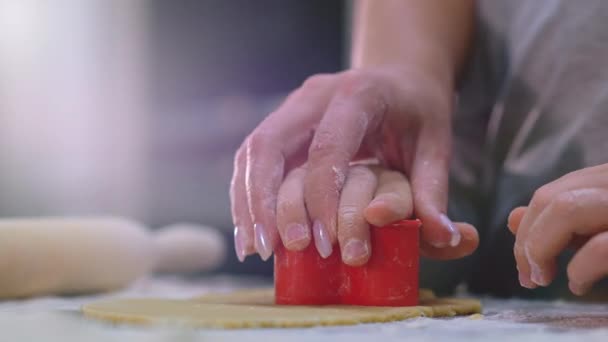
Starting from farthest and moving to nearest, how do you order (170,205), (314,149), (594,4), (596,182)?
(170,205) → (594,4) → (314,149) → (596,182)

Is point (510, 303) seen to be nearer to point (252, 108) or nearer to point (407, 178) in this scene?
point (407, 178)

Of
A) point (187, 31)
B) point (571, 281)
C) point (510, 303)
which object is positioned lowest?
point (510, 303)

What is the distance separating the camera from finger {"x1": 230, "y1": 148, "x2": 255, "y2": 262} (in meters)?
0.76

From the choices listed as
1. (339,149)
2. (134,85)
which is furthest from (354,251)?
(134,85)

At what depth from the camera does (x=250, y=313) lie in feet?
2.10

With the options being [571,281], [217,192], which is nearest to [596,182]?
[571,281]

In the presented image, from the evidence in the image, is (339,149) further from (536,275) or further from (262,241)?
(536,275)

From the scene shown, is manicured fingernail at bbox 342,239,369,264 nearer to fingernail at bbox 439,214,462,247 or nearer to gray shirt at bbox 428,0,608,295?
fingernail at bbox 439,214,462,247

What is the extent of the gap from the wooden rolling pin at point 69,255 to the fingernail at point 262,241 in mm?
412

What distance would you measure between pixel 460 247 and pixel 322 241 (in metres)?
0.16

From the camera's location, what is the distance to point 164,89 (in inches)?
111

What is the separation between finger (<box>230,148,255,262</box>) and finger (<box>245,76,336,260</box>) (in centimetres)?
1

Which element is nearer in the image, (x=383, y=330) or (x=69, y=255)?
(x=383, y=330)

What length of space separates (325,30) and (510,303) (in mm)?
1643
